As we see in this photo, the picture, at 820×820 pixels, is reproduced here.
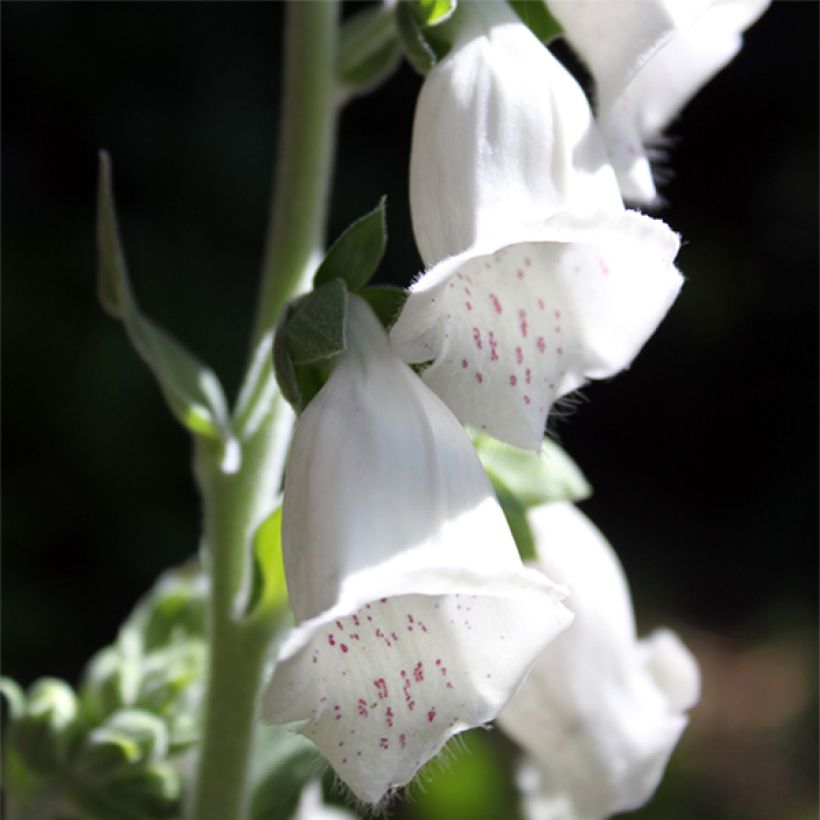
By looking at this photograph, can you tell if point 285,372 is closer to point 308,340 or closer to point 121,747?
point 308,340

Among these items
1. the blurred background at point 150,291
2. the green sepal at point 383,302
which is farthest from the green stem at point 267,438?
the blurred background at point 150,291

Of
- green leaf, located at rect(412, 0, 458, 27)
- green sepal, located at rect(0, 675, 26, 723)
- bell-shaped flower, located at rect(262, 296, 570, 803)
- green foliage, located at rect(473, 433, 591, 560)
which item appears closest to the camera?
bell-shaped flower, located at rect(262, 296, 570, 803)

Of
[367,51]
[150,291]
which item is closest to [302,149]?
[367,51]

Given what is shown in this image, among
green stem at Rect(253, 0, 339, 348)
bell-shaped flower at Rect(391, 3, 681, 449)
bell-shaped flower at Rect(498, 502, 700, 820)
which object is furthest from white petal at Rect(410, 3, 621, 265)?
bell-shaped flower at Rect(498, 502, 700, 820)

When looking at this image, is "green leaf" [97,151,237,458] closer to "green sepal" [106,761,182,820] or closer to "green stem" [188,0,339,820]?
"green stem" [188,0,339,820]

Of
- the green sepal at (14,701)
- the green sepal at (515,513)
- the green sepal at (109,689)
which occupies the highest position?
the green sepal at (515,513)

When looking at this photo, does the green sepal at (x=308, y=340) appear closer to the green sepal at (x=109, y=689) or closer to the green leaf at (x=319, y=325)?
the green leaf at (x=319, y=325)

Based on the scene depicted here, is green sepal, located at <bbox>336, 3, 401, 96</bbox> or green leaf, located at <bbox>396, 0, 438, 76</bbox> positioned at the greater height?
green leaf, located at <bbox>396, 0, 438, 76</bbox>
